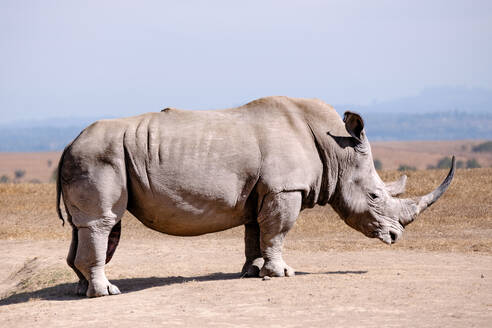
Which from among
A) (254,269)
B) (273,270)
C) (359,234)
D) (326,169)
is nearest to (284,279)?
(273,270)

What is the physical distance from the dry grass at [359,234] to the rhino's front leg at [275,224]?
13.2 ft

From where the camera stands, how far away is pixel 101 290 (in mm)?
9727

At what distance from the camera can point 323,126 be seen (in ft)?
34.4

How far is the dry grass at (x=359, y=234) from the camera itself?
47.0ft

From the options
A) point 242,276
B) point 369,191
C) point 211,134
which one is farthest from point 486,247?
point 211,134

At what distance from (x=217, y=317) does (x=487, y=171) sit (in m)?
13.5

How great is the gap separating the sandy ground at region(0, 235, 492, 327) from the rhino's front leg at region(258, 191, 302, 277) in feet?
1.04

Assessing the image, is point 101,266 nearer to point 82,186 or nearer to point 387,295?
point 82,186

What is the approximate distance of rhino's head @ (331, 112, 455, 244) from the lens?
34.4 feet

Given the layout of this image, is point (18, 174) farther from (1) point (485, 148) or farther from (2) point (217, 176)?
(2) point (217, 176)

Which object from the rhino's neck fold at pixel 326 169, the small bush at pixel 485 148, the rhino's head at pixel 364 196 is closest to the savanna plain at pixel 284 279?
the rhino's head at pixel 364 196

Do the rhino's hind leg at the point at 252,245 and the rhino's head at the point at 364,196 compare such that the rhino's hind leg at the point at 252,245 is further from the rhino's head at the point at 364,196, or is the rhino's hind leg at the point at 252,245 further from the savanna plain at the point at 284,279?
the rhino's head at the point at 364,196

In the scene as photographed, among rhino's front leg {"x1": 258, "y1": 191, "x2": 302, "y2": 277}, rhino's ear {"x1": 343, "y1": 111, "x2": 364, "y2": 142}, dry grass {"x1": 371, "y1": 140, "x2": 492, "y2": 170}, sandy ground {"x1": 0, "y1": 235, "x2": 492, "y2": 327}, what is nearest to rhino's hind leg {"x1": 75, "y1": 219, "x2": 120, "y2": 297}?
sandy ground {"x1": 0, "y1": 235, "x2": 492, "y2": 327}

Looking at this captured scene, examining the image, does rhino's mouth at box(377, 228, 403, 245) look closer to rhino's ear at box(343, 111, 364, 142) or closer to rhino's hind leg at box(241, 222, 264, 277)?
rhino's ear at box(343, 111, 364, 142)
